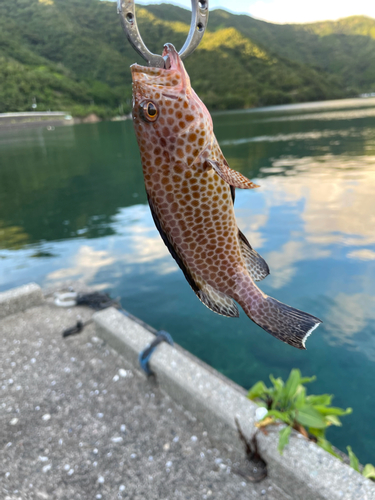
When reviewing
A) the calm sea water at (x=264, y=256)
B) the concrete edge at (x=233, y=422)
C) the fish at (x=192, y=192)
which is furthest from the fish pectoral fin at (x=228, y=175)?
the calm sea water at (x=264, y=256)

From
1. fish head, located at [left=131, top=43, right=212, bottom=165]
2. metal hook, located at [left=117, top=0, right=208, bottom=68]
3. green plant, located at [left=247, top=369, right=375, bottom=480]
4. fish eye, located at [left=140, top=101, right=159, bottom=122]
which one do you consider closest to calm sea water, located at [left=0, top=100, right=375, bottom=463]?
green plant, located at [left=247, top=369, right=375, bottom=480]

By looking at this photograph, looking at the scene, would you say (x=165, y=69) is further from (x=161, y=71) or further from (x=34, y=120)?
(x=34, y=120)

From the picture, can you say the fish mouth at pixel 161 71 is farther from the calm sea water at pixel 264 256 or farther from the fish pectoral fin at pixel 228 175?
the calm sea water at pixel 264 256

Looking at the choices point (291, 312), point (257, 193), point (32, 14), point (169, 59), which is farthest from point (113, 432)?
point (32, 14)

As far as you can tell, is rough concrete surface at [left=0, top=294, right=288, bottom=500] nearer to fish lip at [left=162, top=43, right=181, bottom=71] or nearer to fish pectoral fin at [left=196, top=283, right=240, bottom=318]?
fish pectoral fin at [left=196, top=283, right=240, bottom=318]

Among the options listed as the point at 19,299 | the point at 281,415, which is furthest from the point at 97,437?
the point at 19,299

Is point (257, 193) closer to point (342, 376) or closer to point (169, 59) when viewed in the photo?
point (342, 376)
